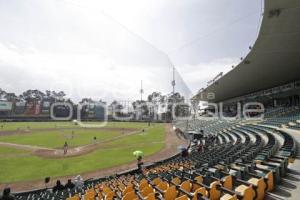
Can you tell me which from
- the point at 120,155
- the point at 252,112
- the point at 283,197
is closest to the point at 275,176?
the point at 283,197

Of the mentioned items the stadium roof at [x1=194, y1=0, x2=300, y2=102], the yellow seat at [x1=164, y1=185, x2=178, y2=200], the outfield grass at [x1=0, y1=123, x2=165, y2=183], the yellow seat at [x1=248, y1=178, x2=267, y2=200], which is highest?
the stadium roof at [x1=194, y1=0, x2=300, y2=102]

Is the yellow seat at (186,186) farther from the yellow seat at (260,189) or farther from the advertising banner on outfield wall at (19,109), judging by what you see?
the advertising banner on outfield wall at (19,109)

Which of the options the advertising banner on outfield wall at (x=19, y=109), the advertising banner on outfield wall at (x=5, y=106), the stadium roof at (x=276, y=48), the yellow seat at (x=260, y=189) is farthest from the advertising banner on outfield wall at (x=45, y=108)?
the yellow seat at (x=260, y=189)

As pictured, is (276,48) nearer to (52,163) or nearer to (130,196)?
(130,196)

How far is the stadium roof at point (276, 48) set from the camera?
14574 millimetres

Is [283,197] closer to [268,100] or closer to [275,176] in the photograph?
[275,176]

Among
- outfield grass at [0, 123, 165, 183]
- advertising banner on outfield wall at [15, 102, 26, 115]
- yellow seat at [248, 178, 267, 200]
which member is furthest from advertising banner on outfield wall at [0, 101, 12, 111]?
yellow seat at [248, 178, 267, 200]

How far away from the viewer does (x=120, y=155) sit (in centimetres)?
3162

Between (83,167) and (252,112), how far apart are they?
36.8 metres

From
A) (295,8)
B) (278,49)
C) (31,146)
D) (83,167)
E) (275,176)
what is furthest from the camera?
(31,146)

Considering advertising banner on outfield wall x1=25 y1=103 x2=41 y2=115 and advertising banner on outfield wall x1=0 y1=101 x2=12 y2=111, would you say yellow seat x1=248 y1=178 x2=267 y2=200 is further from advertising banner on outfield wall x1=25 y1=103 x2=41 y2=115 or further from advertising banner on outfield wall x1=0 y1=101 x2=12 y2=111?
advertising banner on outfield wall x1=0 y1=101 x2=12 y2=111

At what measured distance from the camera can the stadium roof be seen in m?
14.6

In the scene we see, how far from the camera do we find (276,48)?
21.1 m

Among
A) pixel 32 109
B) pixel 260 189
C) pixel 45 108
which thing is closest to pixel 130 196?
pixel 260 189
